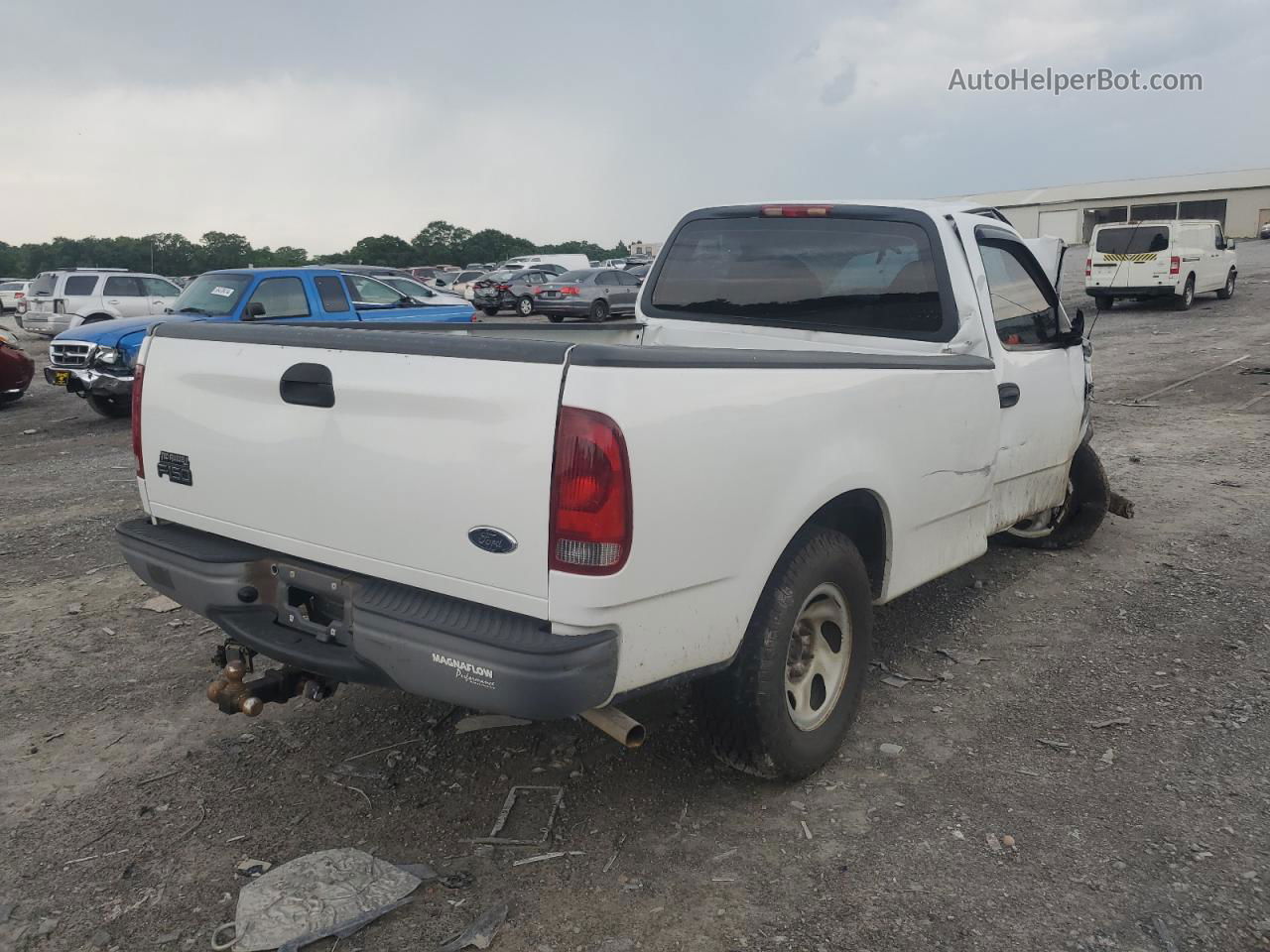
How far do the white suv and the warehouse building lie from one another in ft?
202

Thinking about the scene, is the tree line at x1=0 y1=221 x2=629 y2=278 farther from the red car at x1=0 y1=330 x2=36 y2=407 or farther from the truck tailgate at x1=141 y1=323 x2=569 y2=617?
the truck tailgate at x1=141 y1=323 x2=569 y2=617

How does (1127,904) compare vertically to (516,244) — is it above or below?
below

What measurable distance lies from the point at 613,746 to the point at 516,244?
275 feet

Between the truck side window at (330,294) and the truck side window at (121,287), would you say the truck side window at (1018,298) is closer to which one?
the truck side window at (330,294)

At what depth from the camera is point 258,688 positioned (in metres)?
3.23

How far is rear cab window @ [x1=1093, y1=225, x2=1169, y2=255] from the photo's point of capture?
71.6 feet

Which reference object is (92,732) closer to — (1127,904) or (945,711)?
(945,711)

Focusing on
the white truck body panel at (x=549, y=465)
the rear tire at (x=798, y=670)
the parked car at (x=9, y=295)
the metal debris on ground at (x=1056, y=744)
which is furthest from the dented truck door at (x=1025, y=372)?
the parked car at (x=9, y=295)

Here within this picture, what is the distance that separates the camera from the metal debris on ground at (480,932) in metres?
2.66

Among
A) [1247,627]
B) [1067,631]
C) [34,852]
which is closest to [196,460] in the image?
[34,852]

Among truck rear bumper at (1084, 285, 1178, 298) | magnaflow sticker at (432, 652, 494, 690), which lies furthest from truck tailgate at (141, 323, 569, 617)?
truck rear bumper at (1084, 285, 1178, 298)

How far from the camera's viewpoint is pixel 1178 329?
19250mm

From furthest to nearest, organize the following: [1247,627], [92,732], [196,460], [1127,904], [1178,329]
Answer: [1178,329], [1247,627], [92,732], [196,460], [1127,904]

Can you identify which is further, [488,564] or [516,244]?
[516,244]
